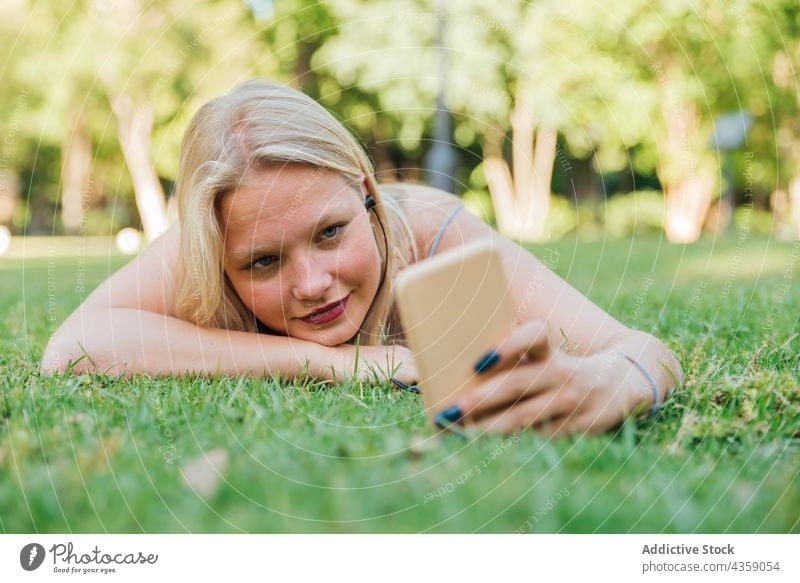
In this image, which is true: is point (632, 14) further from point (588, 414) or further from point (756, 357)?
point (588, 414)

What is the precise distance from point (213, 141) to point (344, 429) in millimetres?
964

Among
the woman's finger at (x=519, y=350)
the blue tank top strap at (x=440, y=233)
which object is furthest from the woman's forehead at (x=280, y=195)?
the woman's finger at (x=519, y=350)

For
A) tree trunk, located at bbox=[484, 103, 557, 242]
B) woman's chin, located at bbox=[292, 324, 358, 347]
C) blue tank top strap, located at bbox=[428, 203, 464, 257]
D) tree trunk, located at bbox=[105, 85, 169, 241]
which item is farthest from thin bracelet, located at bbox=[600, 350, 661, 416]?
tree trunk, located at bbox=[105, 85, 169, 241]

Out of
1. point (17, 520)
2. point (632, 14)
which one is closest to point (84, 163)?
point (632, 14)

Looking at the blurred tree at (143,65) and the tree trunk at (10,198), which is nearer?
the blurred tree at (143,65)

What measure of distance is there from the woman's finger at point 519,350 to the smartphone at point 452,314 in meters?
0.04

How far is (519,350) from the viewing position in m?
1.29

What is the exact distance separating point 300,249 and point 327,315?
0.21 meters

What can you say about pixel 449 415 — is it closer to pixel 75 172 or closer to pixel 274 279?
pixel 274 279

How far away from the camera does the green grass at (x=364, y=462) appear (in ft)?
3.68
